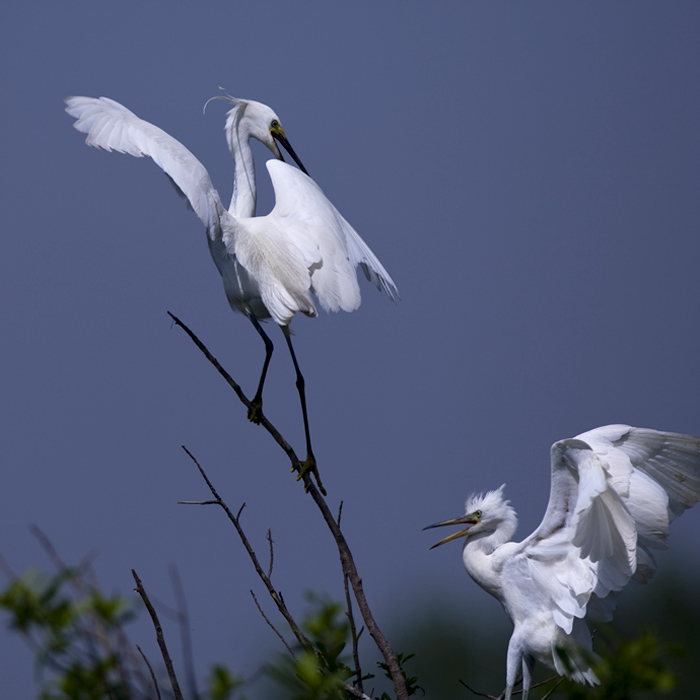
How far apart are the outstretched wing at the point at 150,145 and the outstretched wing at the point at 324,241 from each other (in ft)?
1.57

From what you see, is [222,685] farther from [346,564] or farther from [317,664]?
[346,564]

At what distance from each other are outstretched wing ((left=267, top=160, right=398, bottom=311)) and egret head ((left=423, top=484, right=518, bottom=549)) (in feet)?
4.05

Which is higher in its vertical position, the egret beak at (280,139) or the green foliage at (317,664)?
the egret beak at (280,139)

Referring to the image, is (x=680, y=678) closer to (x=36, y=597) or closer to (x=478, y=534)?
(x=36, y=597)

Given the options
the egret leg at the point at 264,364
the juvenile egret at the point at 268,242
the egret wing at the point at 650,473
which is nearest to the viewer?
the egret wing at the point at 650,473

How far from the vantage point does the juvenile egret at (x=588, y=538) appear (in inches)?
127

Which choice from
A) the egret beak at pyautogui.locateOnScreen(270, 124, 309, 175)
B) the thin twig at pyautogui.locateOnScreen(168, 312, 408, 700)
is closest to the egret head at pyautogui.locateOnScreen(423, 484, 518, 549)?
the thin twig at pyautogui.locateOnScreen(168, 312, 408, 700)

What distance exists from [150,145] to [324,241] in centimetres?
91

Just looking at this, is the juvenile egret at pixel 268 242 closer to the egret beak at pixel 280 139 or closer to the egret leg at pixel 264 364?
the egret leg at pixel 264 364

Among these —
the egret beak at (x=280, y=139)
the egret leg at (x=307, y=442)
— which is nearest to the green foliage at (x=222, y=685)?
the egret leg at (x=307, y=442)

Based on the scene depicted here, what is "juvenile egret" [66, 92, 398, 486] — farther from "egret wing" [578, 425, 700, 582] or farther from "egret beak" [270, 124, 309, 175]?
"egret wing" [578, 425, 700, 582]

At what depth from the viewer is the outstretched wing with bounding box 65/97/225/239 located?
3479 millimetres

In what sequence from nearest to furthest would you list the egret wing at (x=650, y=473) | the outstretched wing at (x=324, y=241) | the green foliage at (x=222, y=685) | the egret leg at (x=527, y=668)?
the green foliage at (x=222, y=685), the egret wing at (x=650, y=473), the outstretched wing at (x=324, y=241), the egret leg at (x=527, y=668)

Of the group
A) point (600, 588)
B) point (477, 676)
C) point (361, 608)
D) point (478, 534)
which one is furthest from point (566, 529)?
point (477, 676)
